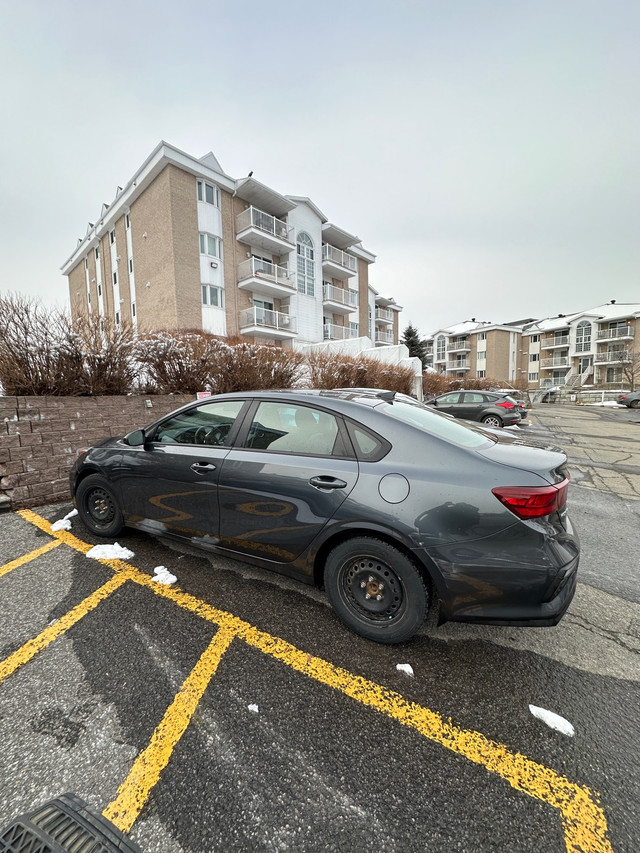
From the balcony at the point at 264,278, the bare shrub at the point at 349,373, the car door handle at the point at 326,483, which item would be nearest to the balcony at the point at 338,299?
the balcony at the point at 264,278

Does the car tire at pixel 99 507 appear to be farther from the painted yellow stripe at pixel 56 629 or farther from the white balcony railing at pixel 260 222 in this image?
the white balcony railing at pixel 260 222

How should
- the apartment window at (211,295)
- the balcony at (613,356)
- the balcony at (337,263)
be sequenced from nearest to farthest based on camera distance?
Result: the apartment window at (211,295) → the balcony at (337,263) → the balcony at (613,356)

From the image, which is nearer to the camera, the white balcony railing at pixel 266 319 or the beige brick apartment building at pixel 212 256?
the beige brick apartment building at pixel 212 256

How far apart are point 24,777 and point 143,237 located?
2499 cm

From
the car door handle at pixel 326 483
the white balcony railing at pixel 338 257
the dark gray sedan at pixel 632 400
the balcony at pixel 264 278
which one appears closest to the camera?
the car door handle at pixel 326 483

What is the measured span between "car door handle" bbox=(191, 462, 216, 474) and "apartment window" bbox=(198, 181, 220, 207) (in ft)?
73.7

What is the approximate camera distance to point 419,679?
2.00m

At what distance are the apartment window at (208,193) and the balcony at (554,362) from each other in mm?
52160

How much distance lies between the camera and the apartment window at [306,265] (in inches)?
1000

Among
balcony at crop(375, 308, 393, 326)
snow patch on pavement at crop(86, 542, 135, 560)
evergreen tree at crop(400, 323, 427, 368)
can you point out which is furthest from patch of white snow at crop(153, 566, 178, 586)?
evergreen tree at crop(400, 323, 427, 368)

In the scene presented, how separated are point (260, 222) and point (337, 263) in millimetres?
8088

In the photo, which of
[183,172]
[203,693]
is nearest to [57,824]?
[203,693]

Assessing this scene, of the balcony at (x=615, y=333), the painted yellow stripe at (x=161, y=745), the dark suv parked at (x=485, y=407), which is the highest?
the balcony at (x=615, y=333)

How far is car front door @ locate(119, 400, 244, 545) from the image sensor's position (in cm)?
284
